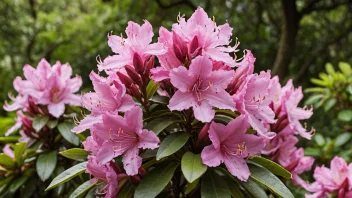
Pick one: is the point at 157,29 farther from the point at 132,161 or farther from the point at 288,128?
the point at 132,161

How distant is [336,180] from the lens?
58.2 inches

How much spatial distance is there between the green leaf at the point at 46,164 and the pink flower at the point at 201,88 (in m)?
0.73

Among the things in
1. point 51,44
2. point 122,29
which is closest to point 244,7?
point 122,29

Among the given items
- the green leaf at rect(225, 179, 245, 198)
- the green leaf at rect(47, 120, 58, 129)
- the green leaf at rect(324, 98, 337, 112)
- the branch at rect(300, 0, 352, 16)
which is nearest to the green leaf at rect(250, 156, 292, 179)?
the green leaf at rect(225, 179, 245, 198)

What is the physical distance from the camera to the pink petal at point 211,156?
106 cm

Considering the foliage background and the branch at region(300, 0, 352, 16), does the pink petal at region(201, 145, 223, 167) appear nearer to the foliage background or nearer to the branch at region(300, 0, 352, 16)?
the branch at region(300, 0, 352, 16)

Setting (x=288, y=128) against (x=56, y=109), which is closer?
(x=288, y=128)

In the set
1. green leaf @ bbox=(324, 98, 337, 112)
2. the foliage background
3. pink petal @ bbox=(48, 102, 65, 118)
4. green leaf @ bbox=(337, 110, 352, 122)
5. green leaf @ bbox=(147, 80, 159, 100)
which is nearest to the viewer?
green leaf @ bbox=(147, 80, 159, 100)

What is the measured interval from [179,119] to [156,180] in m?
0.19

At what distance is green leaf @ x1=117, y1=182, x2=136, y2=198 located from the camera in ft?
3.83

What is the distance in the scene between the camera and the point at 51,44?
14.6 feet

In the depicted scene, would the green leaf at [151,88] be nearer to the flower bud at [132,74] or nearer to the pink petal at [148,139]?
the flower bud at [132,74]

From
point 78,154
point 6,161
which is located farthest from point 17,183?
point 78,154

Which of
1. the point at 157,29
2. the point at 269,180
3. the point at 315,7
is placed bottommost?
the point at 157,29
